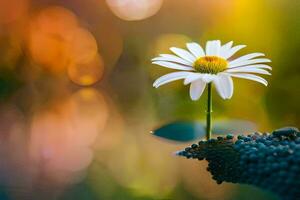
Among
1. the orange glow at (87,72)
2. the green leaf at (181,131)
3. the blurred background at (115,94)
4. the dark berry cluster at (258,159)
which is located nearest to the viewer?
the dark berry cluster at (258,159)

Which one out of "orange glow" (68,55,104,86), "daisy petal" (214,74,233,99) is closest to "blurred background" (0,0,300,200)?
"orange glow" (68,55,104,86)

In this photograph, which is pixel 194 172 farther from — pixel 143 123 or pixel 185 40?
pixel 185 40

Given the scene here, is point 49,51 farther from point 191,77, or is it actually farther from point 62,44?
point 191,77

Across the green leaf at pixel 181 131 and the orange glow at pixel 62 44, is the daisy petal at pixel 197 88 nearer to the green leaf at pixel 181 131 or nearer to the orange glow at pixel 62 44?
the green leaf at pixel 181 131

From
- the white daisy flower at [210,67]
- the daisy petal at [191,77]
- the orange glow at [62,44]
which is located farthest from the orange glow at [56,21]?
the daisy petal at [191,77]

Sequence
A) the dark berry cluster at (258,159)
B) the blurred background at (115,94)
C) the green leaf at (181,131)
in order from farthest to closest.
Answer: the green leaf at (181,131)
the blurred background at (115,94)
the dark berry cluster at (258,159)

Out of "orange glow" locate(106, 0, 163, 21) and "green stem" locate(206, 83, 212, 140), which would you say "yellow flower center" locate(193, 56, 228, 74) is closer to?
"green stem" locate(206, 83, 212, 140)

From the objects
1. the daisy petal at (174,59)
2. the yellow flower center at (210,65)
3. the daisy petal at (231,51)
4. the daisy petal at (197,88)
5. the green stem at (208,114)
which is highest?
the daisy petal at (231,51)

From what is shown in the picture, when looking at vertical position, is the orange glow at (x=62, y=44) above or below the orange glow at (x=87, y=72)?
above

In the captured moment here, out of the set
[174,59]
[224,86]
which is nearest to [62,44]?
[174,59]
